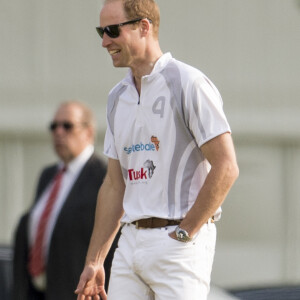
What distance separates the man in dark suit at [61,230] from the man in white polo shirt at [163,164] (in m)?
1.75

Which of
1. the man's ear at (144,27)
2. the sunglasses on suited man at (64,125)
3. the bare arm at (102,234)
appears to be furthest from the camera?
the sunglasses on suited man at (64,125)

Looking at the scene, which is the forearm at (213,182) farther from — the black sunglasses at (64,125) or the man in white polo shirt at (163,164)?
the black sunglasses at (64,125)

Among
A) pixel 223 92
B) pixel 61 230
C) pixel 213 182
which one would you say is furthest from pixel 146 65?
pixel 223 92

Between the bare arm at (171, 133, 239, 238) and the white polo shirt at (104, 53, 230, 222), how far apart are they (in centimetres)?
4

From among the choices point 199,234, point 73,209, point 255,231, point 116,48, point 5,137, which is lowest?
point 255,231

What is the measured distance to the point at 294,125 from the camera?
12.4 meters

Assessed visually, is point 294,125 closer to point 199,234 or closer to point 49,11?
point 49,11

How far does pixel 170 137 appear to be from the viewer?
4.42m

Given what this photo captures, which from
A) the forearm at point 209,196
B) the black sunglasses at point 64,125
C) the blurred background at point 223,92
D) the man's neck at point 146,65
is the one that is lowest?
the blurred background at point 223,92

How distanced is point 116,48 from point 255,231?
314 inches

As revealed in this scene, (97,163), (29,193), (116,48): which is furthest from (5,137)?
(116,48)

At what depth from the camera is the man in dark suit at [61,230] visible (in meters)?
6.49

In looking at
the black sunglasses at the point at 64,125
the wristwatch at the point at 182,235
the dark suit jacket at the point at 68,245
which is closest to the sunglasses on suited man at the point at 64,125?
the black sunglasses at the point at 64,125

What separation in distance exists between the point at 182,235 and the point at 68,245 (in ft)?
7.30
